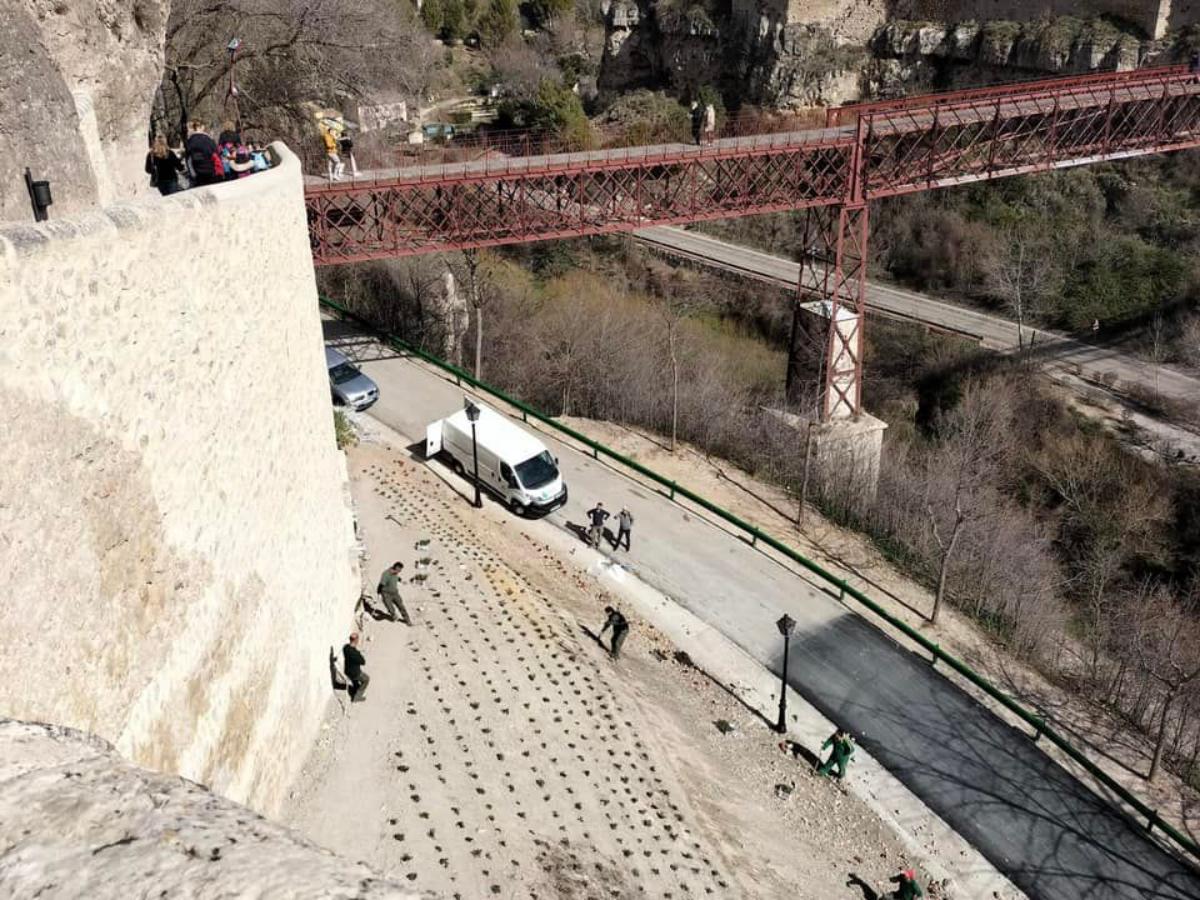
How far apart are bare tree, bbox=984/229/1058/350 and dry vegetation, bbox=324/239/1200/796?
3879 millimetres

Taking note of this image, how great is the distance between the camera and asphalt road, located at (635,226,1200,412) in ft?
106

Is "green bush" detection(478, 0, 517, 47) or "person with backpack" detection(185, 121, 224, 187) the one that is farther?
"green bush" detection(478, 0, 517, 47)

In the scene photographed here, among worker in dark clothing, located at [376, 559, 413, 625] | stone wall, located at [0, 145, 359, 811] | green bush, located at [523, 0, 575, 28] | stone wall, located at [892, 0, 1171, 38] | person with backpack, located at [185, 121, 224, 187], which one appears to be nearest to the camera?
stone wall, located at [0, 145, 359, 811]

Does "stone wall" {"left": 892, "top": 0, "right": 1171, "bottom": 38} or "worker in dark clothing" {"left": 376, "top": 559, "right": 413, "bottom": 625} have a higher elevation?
"stone wall" {"left": 892, "top": 0, "right": 1171, "bottom": 38}

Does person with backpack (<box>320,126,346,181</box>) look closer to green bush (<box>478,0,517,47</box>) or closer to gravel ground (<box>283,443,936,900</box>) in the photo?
gravel ground (<box>283,443,936,900</box>)

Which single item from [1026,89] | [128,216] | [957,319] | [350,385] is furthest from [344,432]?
[957,319]

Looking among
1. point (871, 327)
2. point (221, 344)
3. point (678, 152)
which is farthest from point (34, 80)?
point (871, 327)

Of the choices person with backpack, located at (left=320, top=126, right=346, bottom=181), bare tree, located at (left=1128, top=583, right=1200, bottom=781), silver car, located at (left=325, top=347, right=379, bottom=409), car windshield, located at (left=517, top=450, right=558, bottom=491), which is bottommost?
bare tree, located at (left=1128, top=583, right=1200, bottom=781)

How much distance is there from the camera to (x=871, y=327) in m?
36.6

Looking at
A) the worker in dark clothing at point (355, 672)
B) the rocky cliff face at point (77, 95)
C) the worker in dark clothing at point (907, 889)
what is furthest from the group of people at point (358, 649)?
the worker in dark clothing at point (907, 889)

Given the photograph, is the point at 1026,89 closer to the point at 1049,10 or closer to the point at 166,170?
the point at 1049,10

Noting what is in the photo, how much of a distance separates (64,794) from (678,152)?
21.5 metres

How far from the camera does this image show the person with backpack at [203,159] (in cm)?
1031

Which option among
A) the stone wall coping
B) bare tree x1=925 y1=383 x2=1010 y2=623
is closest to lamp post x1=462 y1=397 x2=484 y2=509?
the stone wall coping
